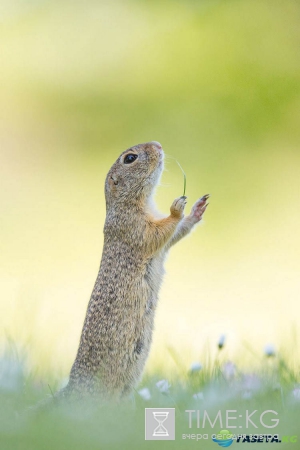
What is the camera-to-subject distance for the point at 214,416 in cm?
438

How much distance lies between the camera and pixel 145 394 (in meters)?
4.71

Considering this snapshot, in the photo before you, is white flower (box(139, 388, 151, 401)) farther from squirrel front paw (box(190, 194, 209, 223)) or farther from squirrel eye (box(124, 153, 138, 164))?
squirrel eye (box(124, 153, 138, 164))

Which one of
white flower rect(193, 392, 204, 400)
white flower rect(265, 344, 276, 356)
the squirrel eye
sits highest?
the squirrel eye

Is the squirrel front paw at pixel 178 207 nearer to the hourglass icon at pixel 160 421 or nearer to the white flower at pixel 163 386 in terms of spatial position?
the white flower at pixel 163 386

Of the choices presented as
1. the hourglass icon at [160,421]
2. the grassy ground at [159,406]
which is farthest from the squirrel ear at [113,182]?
the hourglass icon at [160,421]

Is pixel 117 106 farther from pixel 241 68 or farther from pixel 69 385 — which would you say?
pixel 69 385

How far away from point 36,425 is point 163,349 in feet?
5.48

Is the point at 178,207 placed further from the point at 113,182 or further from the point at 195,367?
the point at 195,367

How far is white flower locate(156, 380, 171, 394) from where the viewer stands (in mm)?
4658

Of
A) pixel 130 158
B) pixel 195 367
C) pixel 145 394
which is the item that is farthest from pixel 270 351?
pixel 130 158

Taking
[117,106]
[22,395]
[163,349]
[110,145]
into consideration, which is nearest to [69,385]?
[22,395]

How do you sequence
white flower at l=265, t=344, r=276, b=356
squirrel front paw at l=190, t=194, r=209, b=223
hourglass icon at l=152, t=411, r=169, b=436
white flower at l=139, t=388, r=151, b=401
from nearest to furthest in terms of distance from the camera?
hourglass icon at l=152, t=411, r=169, b=436
white flower at l=139, t=388, r=151, b=401
white flower at l=265, t=344, r=276, b=356
squirrel front paw at l=190, t=194, r=209, b=223

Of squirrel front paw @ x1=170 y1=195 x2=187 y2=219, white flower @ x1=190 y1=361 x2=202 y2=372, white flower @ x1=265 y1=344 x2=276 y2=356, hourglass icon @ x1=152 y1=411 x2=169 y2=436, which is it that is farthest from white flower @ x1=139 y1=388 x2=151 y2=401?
squirrel front paw @ x1=170 y1=195 x2=187 y2=219

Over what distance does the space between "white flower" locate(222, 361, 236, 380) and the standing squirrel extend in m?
0.58
